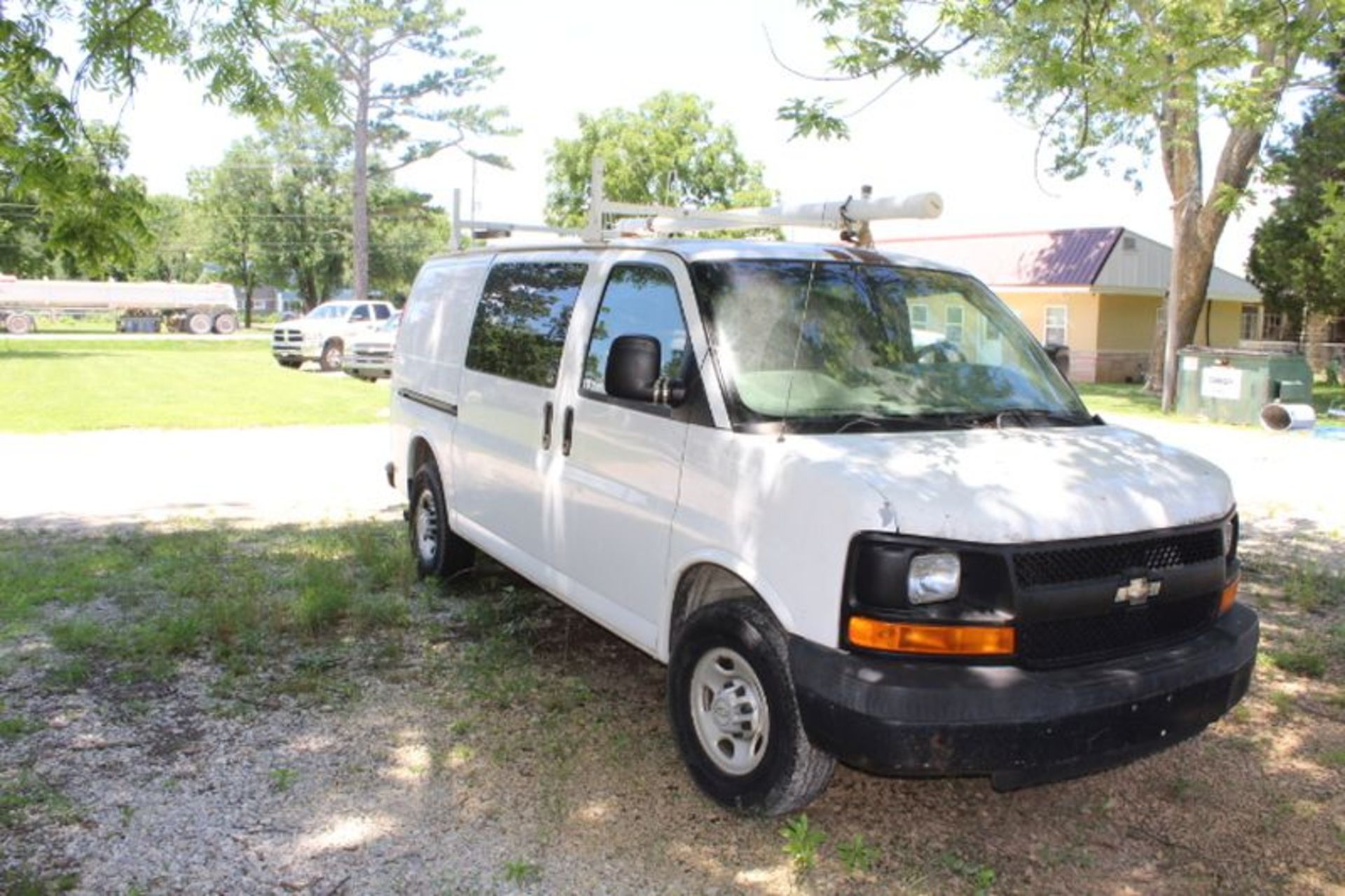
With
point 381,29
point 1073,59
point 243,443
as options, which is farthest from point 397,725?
point 381,29

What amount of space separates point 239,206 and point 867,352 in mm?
68503

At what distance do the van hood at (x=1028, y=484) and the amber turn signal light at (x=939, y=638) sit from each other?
0.27 meters

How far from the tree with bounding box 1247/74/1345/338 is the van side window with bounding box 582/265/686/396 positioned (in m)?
21.7

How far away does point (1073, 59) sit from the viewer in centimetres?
689

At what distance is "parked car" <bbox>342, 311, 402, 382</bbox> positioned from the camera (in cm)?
2544

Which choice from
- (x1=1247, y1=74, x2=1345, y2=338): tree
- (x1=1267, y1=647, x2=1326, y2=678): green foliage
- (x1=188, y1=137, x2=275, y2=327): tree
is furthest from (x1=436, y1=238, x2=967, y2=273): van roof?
Result: (x1=188, y1=137, x2=275, y2=327): tree

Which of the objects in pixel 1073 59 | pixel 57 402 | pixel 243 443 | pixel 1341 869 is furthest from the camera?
pixel 57 402

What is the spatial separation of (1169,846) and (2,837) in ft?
12.9

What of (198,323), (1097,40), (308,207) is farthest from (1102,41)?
(308,207)

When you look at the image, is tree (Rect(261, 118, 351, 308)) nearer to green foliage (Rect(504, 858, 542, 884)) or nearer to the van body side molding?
the van body side molding

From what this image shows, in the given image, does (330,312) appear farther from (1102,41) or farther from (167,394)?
(1102,41)

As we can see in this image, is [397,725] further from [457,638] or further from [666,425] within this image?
[666,425]

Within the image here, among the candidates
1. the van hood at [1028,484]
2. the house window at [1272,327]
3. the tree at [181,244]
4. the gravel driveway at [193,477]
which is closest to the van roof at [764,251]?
the van hood at [1028,484]

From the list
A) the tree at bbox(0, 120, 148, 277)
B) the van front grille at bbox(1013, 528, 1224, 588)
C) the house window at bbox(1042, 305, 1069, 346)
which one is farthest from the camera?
the house window at bbox(1042, 305, 1069, 346)
